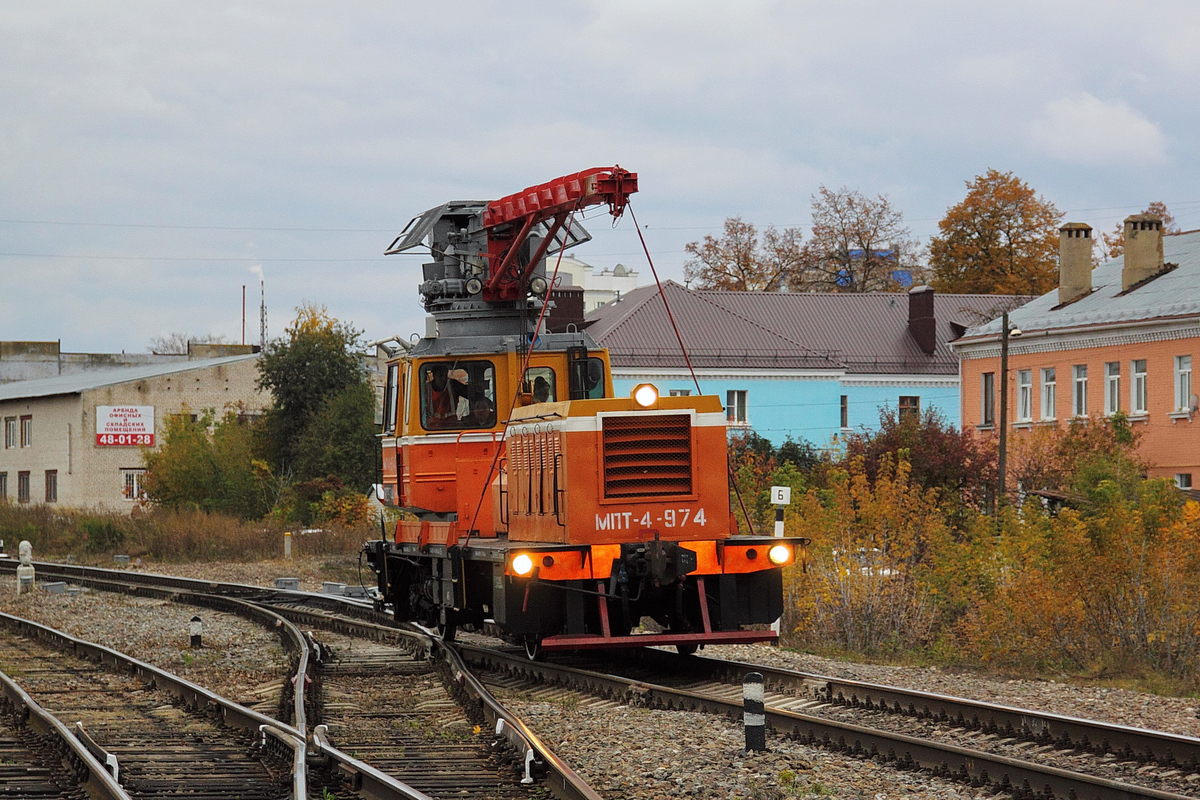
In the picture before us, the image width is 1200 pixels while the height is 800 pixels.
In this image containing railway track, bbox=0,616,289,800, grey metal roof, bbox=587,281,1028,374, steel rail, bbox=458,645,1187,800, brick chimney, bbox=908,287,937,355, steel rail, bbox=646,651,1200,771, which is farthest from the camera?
brick chimney, bbox=908,287,937,355

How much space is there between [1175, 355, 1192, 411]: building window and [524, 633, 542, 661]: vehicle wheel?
26968mm

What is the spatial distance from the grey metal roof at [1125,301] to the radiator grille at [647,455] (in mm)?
26516

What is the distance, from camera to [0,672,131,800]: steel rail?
24.8 ft

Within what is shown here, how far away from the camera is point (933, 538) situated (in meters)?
19.1

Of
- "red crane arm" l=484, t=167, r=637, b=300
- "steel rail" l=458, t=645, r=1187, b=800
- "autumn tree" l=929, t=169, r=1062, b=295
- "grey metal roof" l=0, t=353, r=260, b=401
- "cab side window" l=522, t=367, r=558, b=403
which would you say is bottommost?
"steel rail" l=458, t=645, r=1187, b=800

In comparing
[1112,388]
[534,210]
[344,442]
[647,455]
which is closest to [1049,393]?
[1112,388]

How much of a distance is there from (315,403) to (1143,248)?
29.2 m

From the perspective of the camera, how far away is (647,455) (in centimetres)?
1193

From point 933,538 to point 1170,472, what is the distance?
64.1ft

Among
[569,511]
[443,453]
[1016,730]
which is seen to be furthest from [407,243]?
[1016,730]

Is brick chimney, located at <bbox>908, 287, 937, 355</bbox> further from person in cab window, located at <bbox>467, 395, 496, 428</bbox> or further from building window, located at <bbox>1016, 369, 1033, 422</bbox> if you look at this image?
person in cab window, located at <bbox>467, 395, 496, 428</bbox>

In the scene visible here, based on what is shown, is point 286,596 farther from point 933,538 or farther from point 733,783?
point 733,783

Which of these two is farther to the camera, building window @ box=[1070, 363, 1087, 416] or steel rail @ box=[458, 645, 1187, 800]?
building window @ box=[1070, 363, 1087, 416]

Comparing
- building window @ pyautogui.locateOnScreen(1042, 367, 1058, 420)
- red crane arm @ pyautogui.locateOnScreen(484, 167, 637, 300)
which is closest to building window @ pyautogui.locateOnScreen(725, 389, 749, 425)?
building window @ pyautogui.locateOnScreen(1042, 367, 1058, 420)
